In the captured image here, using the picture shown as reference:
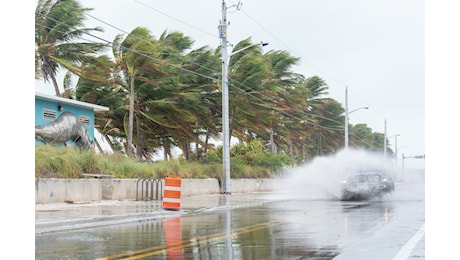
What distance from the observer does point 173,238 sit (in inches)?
494

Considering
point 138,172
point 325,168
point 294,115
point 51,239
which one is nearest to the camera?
point 51,239

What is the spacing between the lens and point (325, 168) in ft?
115

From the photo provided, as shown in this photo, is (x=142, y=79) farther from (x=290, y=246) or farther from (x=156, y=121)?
(x=290, y=246)

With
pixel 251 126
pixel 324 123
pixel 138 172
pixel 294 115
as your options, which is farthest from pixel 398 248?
pixel 324 123

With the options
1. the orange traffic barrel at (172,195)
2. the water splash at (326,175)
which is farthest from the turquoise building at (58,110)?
the water splash at (326,175)

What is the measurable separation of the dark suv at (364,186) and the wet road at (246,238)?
1066 centimetres

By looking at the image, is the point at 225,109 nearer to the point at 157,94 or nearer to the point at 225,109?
the point at 225,109

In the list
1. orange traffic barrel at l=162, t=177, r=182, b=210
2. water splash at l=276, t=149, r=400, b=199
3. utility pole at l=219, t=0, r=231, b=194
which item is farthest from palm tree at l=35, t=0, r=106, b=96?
orange traffic barrel at l=162, t=177, r=182, b=210

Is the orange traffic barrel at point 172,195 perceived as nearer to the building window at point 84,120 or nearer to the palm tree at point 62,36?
the building window at point 84,120

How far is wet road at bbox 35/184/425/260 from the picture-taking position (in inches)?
397

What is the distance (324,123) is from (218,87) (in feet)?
110

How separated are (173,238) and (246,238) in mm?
1421

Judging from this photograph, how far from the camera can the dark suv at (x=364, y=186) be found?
29.0 metres

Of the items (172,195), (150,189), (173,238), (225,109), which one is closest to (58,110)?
(150,189)
